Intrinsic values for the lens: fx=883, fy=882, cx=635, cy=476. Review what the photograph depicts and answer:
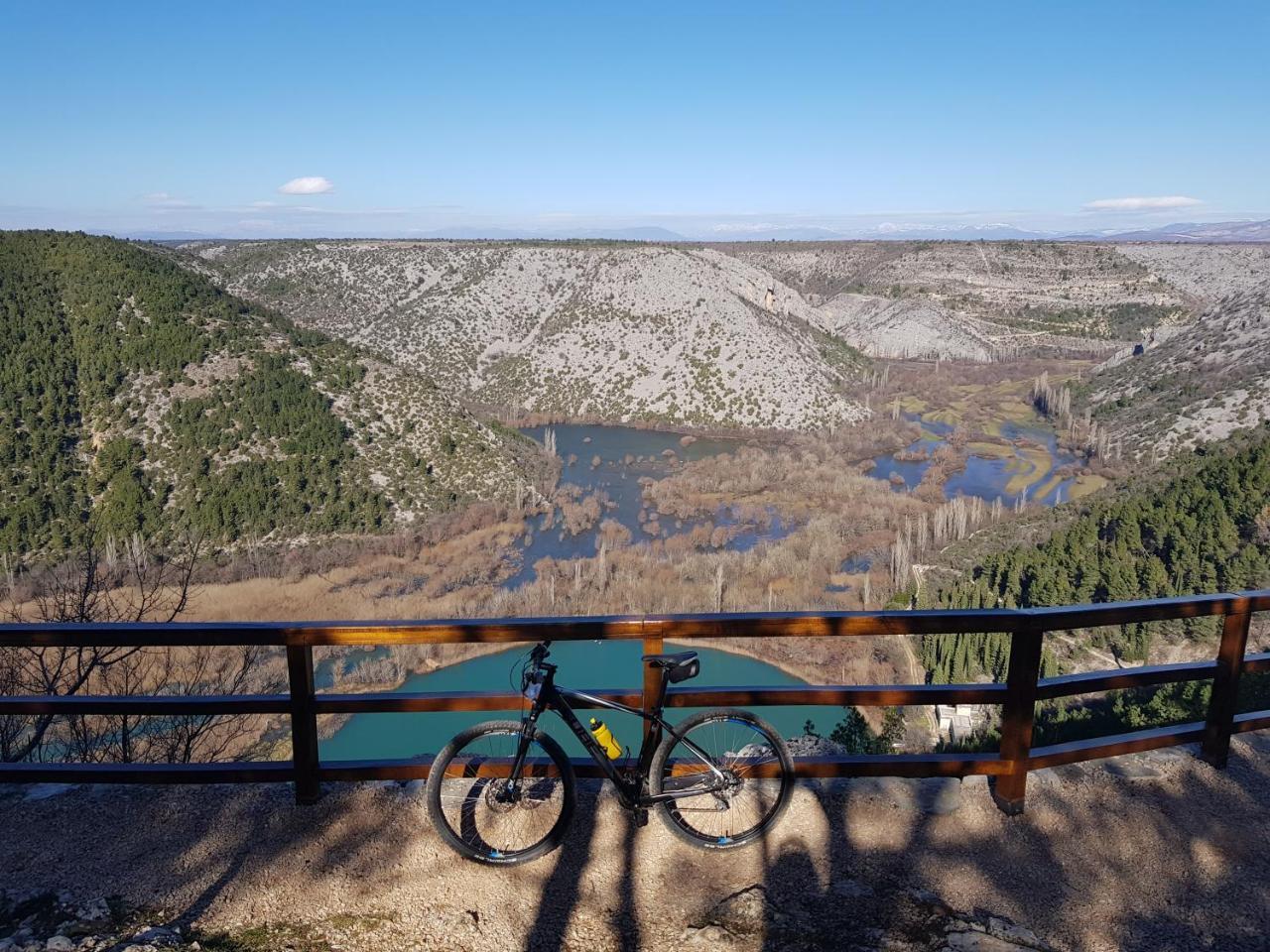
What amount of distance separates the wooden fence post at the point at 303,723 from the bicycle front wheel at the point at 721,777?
5.94 ft

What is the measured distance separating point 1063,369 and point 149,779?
118 m

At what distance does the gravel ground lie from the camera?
3932 mm

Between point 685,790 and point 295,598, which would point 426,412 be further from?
point 685,790

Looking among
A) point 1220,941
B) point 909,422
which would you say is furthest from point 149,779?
point 909,422

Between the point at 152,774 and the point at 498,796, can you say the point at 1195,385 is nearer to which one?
the point at 498,796

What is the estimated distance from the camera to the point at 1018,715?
4703 mm

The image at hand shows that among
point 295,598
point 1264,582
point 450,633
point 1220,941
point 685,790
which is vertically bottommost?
point 295,598

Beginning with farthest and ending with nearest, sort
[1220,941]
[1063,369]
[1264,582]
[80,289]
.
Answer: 1. [1063,369]
2. [80,289]
3. [1264,582]
4. [1220,941]

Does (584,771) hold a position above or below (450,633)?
below

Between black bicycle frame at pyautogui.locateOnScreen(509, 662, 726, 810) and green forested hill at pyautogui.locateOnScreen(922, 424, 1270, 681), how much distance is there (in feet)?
90.0

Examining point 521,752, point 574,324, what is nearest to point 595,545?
point 521,752

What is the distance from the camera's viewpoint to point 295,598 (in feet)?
135

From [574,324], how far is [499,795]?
9771 cm

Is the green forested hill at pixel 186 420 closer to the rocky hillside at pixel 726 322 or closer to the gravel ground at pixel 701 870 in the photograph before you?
the rocky hillside at pixel 726 322
